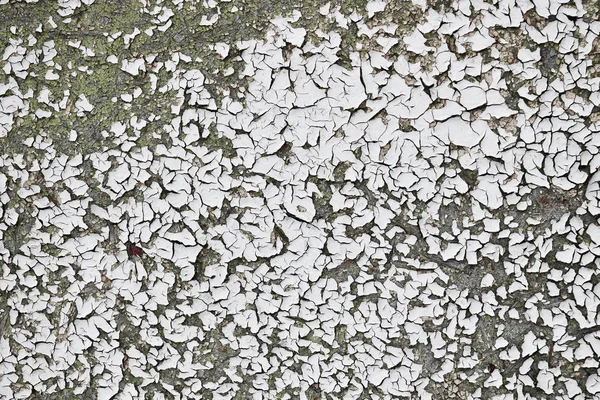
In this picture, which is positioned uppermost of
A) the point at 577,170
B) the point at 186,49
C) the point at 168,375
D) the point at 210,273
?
the point at 186,49

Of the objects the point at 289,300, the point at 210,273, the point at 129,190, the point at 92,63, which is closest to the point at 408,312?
the point at 289,300

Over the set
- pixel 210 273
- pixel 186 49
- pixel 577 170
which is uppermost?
pixel 186 49

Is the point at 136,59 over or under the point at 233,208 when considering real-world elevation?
over

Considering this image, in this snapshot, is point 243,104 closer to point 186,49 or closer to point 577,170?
point 186,49

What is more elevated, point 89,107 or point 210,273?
point 89,107

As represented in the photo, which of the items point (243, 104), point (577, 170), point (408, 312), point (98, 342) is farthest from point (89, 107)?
point (577, 170)

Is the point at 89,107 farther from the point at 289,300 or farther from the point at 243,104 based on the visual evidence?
the point at 289,300
